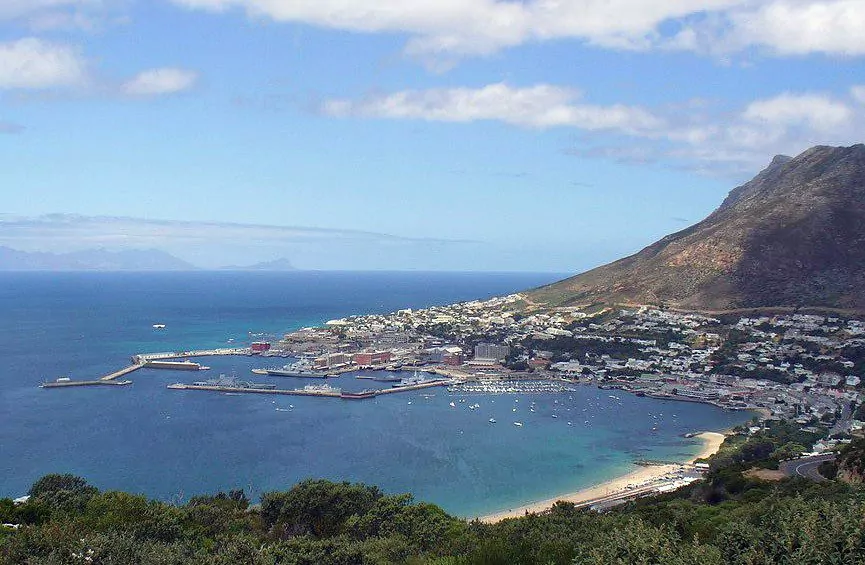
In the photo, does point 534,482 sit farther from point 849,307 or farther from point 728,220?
point 728,220

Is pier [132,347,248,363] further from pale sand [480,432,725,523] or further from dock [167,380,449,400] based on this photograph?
pale sand [480,432,725,523]

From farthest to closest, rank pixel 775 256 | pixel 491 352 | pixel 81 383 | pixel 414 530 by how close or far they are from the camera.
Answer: pixel 775 256 → pixel 491 352 → pixel 81 383 → pixel 414 530

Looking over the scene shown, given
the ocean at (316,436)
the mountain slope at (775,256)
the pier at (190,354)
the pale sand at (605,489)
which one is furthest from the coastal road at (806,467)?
the pier at (190,354)

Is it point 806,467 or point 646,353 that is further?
point 646,353

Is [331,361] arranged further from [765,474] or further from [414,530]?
[414,530]

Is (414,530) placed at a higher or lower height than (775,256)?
lower

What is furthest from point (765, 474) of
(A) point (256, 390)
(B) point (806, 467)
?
(A) point (256, 390)
